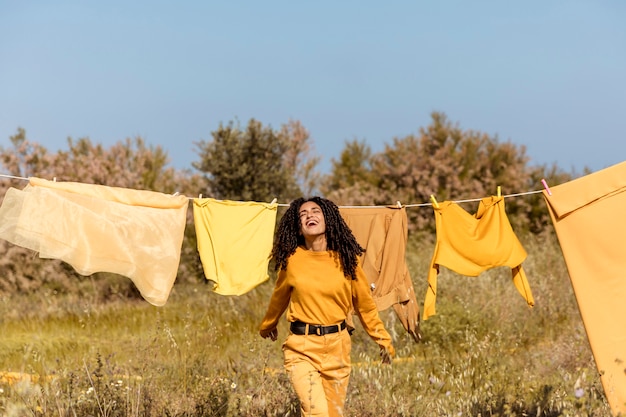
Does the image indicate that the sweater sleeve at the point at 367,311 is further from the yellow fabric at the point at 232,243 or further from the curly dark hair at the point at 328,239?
the yellow fabric at the point at 232,243

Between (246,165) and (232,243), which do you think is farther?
(246,165)

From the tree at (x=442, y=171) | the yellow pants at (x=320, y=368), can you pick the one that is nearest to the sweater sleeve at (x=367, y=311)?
the yellow pants at (x=320, y=368)

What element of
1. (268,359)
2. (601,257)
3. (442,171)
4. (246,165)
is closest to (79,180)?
(246,165)

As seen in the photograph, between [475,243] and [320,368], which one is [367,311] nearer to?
[320,368]

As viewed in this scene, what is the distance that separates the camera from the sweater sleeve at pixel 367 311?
201 inches

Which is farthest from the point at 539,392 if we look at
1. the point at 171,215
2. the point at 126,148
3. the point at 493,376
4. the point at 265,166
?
the point at 126,148

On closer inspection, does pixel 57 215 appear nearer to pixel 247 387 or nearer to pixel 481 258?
pixel 247 387

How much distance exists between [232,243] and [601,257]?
259cm

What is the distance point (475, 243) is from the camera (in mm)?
5840

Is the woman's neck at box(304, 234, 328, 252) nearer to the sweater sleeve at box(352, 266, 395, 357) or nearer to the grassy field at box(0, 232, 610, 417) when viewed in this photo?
the sweater sleeve at box(352, 266, 395, 357)

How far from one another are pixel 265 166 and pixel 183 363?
9776mm

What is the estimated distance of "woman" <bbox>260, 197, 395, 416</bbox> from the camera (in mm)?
4809

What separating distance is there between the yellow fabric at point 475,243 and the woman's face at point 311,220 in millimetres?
1105

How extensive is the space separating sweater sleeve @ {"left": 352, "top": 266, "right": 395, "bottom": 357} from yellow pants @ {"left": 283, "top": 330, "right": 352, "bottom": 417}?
0.87ft
